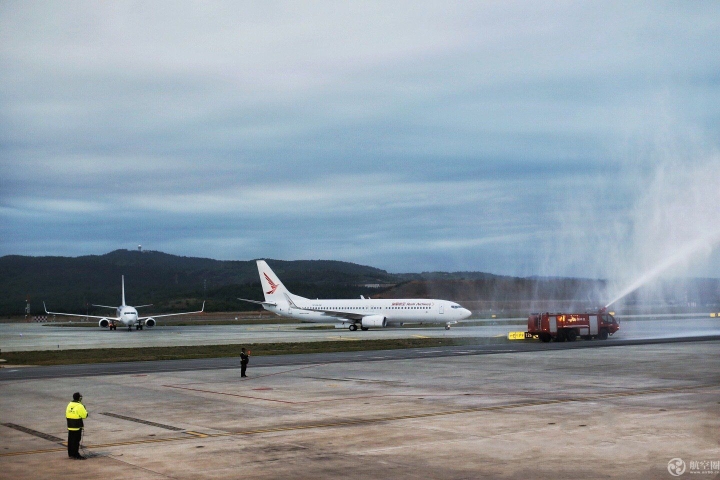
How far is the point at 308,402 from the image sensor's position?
3095cm

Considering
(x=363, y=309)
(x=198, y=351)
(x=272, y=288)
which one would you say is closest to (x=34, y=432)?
A: (x=198, y=351)

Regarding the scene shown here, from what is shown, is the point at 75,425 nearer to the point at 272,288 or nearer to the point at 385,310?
the point at 385,310

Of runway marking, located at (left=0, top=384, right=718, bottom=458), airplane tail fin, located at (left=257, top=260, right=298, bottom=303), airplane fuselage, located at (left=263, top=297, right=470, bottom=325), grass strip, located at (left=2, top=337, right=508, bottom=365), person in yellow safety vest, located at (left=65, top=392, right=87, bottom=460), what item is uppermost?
airplane tail fin, located at (left=257, top=260, right=298, bottom=303)

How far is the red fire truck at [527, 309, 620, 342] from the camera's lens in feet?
223

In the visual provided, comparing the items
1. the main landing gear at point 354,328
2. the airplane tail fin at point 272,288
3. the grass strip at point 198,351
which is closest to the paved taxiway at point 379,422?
the grass strip at point 198,351

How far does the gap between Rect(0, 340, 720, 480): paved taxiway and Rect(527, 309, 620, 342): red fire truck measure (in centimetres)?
2269

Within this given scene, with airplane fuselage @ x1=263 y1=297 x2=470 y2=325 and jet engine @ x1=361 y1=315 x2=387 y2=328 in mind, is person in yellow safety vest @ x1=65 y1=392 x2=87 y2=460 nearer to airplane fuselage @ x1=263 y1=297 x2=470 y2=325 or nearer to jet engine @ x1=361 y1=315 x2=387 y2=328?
jet engine @ x1=361 y1=315 x2=387 y2=328

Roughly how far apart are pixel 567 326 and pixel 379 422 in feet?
154

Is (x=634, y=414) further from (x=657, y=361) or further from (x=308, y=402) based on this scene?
(x=657, y=361)

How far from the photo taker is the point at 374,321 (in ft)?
333

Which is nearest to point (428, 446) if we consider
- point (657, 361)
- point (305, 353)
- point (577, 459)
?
point (577, 459)

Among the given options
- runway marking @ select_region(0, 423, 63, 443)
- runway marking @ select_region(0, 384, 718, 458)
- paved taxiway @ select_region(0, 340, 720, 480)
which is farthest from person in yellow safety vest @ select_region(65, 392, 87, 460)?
runway marking @ select_region(0, 423, 63, 443)

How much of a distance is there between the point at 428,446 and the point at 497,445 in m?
1.95

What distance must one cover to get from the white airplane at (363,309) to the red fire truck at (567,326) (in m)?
28.3
